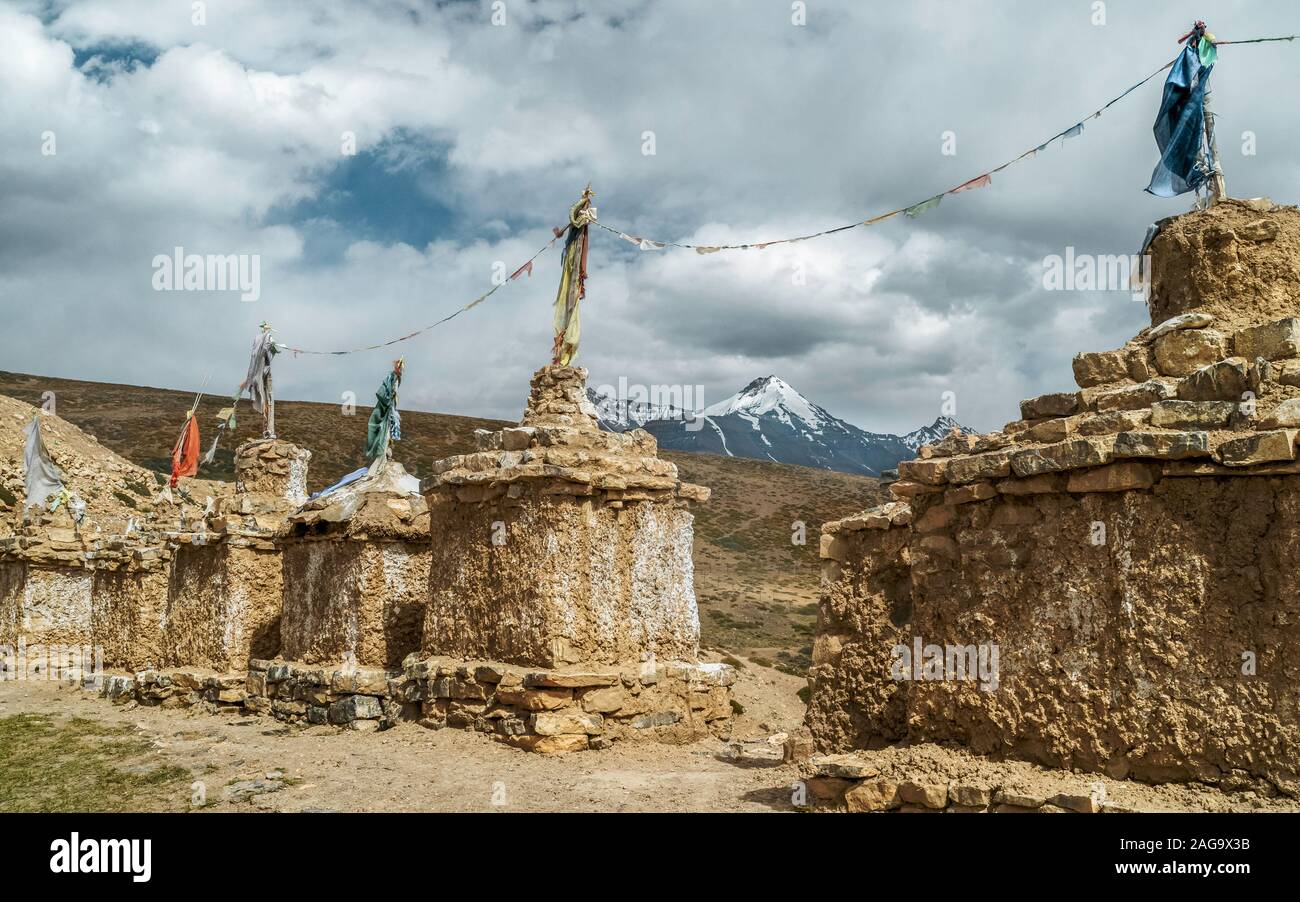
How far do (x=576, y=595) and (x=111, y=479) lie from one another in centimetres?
2584

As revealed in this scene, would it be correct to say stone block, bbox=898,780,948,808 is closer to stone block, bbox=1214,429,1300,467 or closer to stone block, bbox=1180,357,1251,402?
stone block, bbox=1214,429,1300,467

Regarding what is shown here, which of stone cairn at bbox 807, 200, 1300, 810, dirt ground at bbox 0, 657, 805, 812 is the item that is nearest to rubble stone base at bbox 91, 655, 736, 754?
dirt ground at bbox 0, 657, 805, 812

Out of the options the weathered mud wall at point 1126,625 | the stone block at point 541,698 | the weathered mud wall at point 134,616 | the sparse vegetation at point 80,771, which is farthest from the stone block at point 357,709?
the weathered mud wall at point 1126,625

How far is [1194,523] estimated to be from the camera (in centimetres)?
489

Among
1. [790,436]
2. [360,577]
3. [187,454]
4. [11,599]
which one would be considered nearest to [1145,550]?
[360,577]

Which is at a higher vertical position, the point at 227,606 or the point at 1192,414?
the point at 1192,414

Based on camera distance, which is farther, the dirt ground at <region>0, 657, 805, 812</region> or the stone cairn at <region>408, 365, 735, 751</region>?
the stone cairn at <region>408, 365, 735, 751</region>

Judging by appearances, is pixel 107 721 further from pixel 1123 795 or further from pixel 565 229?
pixel 1123 795

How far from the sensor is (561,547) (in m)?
9.33

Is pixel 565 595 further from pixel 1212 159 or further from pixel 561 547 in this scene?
pixel 1212 159

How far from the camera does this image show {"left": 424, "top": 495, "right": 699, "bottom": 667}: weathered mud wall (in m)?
9.28

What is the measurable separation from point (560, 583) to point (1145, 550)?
558cm

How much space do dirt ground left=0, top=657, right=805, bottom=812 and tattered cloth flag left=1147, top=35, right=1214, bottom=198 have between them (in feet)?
16.9
